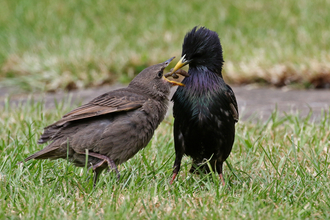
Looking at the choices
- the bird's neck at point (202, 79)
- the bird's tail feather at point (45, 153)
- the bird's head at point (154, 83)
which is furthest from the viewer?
the bird's head at point (154, 83)

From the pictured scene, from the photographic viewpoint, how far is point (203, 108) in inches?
127

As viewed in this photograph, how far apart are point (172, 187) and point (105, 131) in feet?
1.91

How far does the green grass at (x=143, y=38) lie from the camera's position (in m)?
7.17

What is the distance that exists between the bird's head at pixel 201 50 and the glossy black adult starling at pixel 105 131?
399mm

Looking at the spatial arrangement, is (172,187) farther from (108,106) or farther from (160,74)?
(160,74)

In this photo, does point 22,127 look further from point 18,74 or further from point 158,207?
point 18,74

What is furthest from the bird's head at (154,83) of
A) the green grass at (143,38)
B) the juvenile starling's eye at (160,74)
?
the green grass at (143,38)

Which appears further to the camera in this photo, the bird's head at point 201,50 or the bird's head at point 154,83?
the bird's head at point 154,83

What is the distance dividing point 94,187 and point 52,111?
231 cm

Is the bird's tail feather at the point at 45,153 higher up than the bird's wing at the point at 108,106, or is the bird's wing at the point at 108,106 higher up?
the bird's wing at the point at 108,106

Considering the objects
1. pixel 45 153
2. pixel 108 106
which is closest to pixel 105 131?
pixel 108 106

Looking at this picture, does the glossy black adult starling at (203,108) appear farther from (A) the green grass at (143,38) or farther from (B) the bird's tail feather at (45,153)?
(A) the green grass at (143,38)

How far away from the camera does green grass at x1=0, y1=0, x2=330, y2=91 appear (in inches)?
282

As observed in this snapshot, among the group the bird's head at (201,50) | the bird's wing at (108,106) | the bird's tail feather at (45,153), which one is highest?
→ the bird's head at (201,50)
